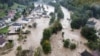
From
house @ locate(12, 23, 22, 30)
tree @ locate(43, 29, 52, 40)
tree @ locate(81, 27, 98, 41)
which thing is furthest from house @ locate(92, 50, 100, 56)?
house @ locate(12, 23, 22, 30)

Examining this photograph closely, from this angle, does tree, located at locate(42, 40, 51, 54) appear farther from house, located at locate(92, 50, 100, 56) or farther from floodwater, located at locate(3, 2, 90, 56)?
house, located at locate(92, 50, 100, 56)

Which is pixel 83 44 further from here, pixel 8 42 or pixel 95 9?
pixel 95 9

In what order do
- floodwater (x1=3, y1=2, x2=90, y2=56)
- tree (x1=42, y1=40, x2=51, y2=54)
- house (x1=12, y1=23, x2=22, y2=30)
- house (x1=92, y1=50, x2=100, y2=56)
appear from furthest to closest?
house (x1=12, y1=23, x2=22, y2=30) < floodwater (x1=3, y1=2, x2=90, y2=56) < tree (x1=42, y1=40, x2=51, y2=54) < house (x1=92, y1=50, x2=100, y2=56)

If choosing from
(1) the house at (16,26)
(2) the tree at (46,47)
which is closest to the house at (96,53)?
(2) the tree at (46,47)

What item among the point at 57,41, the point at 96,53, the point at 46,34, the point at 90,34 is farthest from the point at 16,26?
the point at 96,53

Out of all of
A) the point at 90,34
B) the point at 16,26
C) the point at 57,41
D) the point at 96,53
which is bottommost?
the point at 16,26

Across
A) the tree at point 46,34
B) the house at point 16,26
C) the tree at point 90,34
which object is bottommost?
the house at point 16,26

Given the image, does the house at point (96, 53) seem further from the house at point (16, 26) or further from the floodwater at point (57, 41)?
the house at point (16, 26)

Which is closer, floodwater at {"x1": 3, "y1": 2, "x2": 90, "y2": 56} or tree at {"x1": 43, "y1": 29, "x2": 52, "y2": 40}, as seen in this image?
floodwater at {"x1": 3, "y1": 2, "x2": 90, "y2": 56}

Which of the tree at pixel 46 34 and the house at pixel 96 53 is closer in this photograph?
the house at pixel 96 53

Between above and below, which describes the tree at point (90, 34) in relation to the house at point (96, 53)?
below

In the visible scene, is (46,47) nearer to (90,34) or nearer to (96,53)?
(96,53)

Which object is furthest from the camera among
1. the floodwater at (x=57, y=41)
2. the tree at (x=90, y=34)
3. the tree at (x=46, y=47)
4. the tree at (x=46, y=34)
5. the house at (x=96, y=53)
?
the tree at (x=90, y=34)
